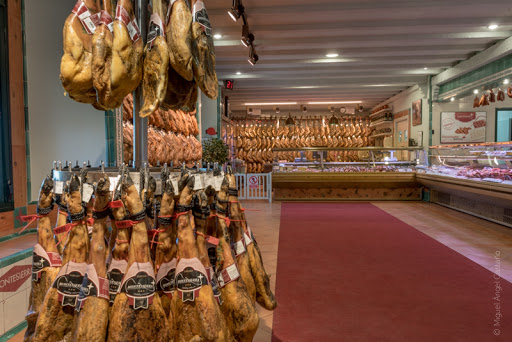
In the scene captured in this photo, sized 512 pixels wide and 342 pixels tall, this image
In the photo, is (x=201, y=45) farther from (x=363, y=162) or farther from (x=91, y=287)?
(x=363, y=162)

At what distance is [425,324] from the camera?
7.76ft

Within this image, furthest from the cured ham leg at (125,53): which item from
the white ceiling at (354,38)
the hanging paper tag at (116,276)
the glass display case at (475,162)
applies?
the glass display case at (475,162)

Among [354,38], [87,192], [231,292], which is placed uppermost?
[354,38]

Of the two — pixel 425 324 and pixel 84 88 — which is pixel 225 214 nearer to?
pixel 84 88

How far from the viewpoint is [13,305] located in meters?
2.18

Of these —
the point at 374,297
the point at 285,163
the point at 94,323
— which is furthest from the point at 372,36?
the point at 94,323

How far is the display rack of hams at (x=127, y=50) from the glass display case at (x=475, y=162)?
19.0 feet

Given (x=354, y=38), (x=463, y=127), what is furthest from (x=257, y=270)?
(x=463, y=127)

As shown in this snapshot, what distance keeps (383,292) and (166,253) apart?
2339 mm

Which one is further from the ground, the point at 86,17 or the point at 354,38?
the point at 354,38

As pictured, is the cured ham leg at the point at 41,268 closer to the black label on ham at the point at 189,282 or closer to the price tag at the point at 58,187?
the price tag at the point at 58,187

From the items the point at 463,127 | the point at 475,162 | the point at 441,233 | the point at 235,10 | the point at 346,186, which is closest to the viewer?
the point at 235,10

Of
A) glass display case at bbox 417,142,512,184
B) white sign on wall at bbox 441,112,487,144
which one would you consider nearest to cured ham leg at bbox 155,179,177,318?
glass display case at bbox 417,142,512,184

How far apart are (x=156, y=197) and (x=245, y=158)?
47.5ft
